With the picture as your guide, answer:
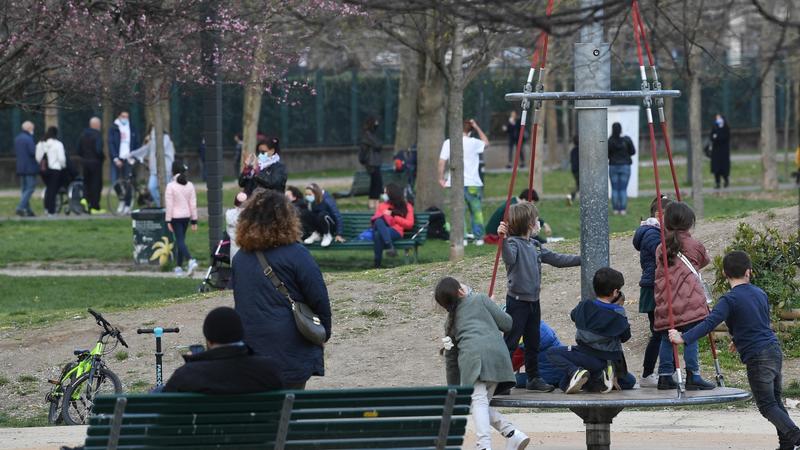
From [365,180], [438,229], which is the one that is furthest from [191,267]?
[365,180]

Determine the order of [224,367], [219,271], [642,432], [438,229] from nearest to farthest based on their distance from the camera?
[224,367] < [642,432] < [219,271] < [438,229]

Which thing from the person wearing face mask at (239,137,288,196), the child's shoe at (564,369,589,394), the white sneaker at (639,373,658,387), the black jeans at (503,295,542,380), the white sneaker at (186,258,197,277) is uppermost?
the person wearing face mask at (239,137,288,196)

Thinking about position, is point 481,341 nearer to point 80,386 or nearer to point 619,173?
point 80,386

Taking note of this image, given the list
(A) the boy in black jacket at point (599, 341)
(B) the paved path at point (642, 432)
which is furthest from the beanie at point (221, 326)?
(B) the paved path at point (642, 432)

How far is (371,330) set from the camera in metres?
13.6

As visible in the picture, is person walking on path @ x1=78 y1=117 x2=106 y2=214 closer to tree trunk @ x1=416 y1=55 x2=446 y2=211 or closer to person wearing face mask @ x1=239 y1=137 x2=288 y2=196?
tree trunk @ x1=416 y1=55 x2=446 y2=211

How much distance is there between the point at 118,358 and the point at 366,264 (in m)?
6.80

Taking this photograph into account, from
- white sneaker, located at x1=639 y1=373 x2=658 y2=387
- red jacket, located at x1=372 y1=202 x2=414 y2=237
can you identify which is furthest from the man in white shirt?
white sneaker, located at x1=639 y1=373 x2=658 y2=387

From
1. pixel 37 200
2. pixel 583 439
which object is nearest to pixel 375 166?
pixel 37 200

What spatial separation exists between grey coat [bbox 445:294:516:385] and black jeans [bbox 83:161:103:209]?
19.2 m

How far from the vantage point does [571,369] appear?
348 inches

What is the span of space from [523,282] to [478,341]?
77cm

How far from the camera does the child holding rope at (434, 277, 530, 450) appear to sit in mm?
8656

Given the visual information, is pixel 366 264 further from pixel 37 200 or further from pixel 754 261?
pixel 37 200
